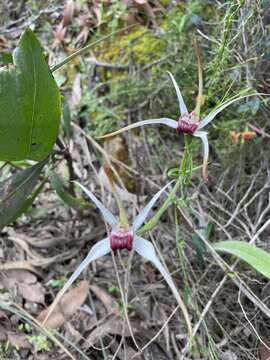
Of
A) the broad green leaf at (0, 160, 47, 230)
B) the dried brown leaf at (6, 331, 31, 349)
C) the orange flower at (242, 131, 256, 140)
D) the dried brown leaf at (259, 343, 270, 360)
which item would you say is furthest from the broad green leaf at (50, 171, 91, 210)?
the dried brown leaf at (259, 343, 270, 360)

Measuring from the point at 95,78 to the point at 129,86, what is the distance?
18cm

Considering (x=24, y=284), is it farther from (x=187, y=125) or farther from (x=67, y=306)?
(x=187, y=125)

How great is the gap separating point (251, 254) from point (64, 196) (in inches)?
17.6

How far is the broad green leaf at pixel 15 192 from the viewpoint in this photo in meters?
1.19

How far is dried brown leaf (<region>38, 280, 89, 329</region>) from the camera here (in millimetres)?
1252

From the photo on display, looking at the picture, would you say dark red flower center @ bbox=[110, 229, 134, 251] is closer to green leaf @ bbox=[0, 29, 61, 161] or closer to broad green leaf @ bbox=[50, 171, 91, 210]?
green leaf @ bbox=[0, 29, 61, 161]

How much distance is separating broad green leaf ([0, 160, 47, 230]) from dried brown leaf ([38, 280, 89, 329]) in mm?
236

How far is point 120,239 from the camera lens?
33.4 inches

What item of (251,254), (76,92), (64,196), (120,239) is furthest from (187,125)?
(76,92)

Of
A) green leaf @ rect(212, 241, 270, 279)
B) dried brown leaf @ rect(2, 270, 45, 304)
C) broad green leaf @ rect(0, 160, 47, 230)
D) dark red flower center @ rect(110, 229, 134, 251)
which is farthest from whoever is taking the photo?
dried brown leaf @ rect(2, 270, 45, 304)

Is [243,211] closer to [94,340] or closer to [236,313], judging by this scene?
[236,313]

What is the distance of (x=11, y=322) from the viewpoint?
49.0 inches

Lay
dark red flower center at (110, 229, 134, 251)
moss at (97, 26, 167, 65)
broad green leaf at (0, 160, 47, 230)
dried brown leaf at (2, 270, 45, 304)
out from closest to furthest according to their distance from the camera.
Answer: dark red flower center at (110, 229, 134, 251), broad green leaf at (0, 160, 47, 230), dried brown leaf at (2, 270, 45, 304), moss at (97, 26, 167, 65)

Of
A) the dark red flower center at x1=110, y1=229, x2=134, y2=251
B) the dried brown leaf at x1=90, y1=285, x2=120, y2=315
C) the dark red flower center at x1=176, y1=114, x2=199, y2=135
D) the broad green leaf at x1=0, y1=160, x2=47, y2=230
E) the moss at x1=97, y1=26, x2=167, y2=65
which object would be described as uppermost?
the dark red flower center at x1=176, y1=114, x2=199, y2=135
